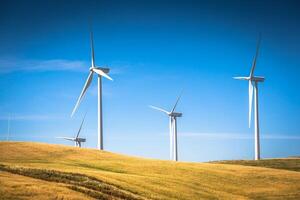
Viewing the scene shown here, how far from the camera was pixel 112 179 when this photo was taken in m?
48.3

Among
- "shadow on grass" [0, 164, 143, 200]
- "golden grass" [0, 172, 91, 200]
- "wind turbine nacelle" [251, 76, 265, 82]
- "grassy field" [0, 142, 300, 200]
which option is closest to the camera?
"golden grass" [0, 172, 91, 200]

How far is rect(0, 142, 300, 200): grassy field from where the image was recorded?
3772cm

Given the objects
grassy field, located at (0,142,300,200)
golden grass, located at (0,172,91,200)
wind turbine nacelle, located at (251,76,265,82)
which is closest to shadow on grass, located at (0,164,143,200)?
grassy field, located at (0,142,300,200)

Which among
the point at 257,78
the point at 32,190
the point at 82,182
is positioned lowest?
the point at 32,190

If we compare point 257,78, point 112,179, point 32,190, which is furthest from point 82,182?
point 257,78

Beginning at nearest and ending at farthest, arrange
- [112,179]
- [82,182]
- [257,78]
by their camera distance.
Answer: [82,182] → [112,179] → [257,78]

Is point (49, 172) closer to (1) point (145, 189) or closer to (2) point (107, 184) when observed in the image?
(2) point (107, 184)

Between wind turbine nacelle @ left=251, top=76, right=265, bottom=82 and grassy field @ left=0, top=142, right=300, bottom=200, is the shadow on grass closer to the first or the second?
grassy field @ left=0, top=142, right=300, bottom=200

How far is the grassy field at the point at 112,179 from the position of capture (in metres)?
37.7

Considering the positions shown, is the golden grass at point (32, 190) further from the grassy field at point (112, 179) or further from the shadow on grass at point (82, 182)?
the shadow on grass at point (82, 182)

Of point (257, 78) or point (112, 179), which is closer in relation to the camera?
point (112, 179)

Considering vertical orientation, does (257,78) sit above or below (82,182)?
above

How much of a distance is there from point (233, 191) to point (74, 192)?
90.5ft

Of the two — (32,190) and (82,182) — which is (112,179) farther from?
(32,190)
